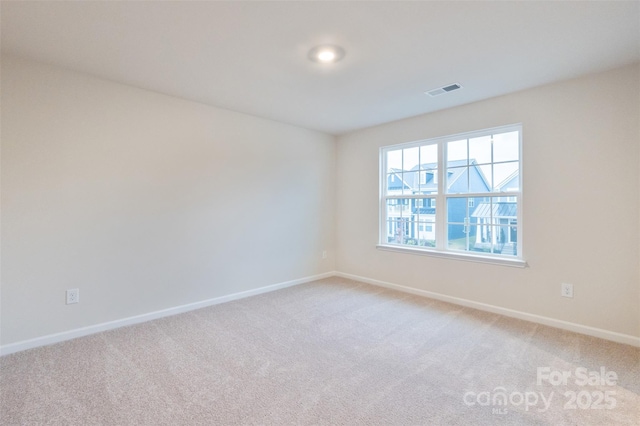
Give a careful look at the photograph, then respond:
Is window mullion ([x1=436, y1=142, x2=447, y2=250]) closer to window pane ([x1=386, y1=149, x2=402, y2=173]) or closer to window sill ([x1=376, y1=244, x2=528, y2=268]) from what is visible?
window sill ([x1=376, y1=244, x2=528, y2=268])

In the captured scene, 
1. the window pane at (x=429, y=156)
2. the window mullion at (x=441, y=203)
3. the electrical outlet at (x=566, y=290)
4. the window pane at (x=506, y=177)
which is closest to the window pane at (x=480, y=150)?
the window pane at (x=506, y=177)

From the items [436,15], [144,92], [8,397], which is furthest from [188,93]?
[8,397]

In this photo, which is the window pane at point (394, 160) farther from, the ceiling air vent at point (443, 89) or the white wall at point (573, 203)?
the ceiling air vent at point (443, 89)

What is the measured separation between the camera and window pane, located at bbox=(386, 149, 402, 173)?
4.23m

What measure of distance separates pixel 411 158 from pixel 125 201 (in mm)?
3421

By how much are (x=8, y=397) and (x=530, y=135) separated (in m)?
4.56

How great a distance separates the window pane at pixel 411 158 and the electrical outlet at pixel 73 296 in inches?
154

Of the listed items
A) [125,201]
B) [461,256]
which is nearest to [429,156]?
[461,256]

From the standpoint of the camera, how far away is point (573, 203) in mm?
2746

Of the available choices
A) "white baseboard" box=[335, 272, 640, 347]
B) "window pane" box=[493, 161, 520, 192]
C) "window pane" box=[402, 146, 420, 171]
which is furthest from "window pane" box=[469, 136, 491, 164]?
"white baseboard" box=[335, 272, 640, 347]

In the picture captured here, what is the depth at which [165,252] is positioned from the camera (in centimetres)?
313

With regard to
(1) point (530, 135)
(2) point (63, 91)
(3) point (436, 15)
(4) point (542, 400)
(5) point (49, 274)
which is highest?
(3) point (436, 15)

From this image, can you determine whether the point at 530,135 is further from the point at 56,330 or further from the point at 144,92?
the point at 56,330

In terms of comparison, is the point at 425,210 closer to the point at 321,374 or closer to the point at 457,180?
the point at 457,180
